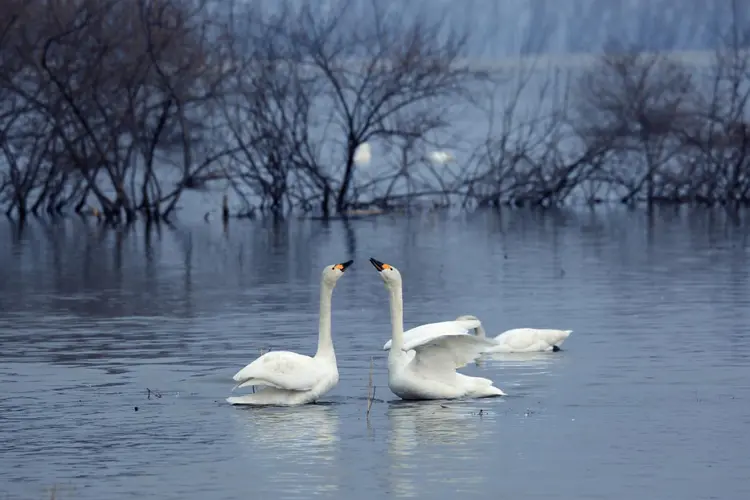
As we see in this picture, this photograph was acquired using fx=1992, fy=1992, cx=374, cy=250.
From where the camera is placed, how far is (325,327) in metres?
13.4

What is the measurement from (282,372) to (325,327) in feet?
2.64

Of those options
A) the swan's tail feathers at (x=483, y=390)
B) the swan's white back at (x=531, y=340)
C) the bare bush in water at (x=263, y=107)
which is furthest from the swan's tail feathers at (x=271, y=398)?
the bare bush in water at (x=263, y=107)

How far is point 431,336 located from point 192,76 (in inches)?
1139

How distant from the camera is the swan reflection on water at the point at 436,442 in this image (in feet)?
33.4

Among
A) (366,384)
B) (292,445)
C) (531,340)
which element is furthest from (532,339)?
(292,445)

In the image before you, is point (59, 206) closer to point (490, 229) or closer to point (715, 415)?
point (490, 229)

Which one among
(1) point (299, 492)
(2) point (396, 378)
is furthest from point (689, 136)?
(1) point (299, 492)

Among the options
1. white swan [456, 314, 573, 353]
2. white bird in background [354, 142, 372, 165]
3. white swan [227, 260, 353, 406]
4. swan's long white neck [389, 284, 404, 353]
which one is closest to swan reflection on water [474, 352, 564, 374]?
white swan [456, 314, 573, 353]

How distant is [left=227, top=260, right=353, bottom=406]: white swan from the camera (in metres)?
12.6

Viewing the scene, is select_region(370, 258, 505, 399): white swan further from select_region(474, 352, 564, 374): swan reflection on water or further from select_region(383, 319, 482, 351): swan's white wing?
select_region(474, 352, 564, 374): swan reflection on water

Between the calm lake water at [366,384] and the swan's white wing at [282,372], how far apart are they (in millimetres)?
190

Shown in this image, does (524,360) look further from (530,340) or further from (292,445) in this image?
(292,445)

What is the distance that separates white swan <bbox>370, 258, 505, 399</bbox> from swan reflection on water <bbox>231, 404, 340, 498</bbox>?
556 millimetres

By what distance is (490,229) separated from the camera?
3988cm
